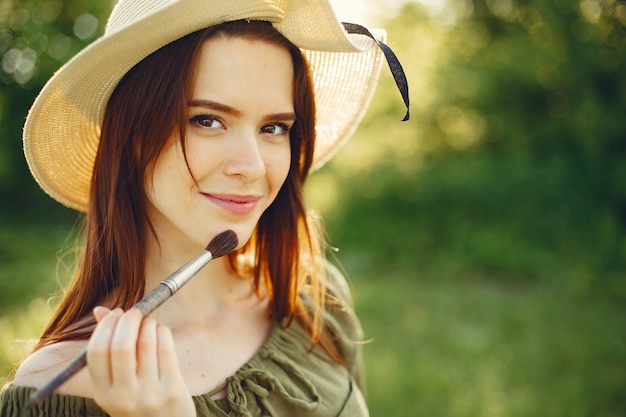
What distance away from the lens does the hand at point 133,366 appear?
972 millimetres

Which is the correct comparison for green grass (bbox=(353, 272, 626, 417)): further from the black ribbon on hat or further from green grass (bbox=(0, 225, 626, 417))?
the black ribbon on hat

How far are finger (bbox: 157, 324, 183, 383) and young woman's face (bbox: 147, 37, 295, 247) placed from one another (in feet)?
1.27

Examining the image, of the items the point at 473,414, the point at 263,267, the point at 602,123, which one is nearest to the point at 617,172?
the point at 602,123

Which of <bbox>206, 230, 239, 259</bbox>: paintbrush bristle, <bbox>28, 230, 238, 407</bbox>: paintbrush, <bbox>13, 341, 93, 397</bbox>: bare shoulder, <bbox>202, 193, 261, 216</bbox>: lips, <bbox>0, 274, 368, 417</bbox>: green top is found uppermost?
<bbox>28, 230, 238, 407</bbox>: paintbrush

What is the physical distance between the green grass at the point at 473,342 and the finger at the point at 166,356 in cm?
194

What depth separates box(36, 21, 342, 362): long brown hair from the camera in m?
1.35

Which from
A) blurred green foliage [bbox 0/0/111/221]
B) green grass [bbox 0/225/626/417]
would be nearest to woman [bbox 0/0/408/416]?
green grass [bbox 0/225/626/417]

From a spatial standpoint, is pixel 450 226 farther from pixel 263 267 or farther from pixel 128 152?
pixel 128 152

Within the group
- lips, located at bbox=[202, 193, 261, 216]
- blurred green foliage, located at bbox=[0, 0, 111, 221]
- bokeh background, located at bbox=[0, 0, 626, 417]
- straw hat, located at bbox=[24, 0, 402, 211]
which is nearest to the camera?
straw hat, located at bbox=[24, 0, 402, 211]

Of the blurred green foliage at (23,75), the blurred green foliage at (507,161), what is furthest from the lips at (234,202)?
the blurred green foliage at (23,75)

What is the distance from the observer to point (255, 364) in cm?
156

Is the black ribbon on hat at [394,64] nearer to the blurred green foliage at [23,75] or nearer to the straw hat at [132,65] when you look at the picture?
the straw hat at [132,65]

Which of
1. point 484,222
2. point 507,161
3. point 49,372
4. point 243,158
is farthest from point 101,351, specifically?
point 507,161

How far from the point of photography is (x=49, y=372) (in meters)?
1.31
